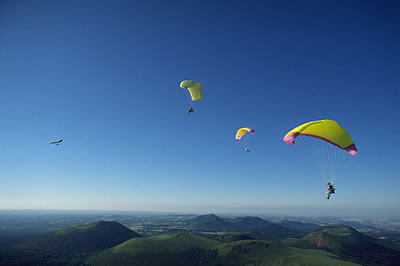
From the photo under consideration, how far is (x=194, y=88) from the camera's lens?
45969 mm

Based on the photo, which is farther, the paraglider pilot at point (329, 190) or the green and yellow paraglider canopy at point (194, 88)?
the green and yellow paraglider canopy at point (194, 88)

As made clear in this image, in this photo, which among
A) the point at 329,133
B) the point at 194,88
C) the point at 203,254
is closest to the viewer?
the point at 329,133

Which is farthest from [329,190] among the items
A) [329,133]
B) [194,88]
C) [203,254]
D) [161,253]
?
[161,253]

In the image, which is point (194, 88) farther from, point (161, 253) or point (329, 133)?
point (161, 253)

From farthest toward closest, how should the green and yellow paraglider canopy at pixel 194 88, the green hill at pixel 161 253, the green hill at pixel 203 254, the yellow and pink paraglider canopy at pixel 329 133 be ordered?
the green hill at pixel 161 253 → the green hill at pixel 203 254 → the green and yellow paraglider canopy at pixel 194 88 → the yellow and pink paraglider canopy at pixel 329 133

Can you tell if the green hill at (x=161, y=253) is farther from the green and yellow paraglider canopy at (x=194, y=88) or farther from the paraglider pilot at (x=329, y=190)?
the paraglider pilot at (x=329, y=190)

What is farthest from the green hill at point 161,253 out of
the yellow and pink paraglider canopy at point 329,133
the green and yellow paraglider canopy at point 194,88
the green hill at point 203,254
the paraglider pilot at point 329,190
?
the yellow and pink paraglider canopy at point 329,133

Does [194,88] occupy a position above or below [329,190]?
above

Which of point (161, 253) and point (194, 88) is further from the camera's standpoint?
point (161, 253)

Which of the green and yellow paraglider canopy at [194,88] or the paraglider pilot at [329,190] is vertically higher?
the green and yellow paraglider canopy at [194,88]

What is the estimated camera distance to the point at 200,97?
1863 inches

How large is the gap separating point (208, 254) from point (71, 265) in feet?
320

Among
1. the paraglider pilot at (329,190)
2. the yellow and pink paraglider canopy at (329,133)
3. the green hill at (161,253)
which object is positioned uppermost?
the yellow and pink paraglider canopy at (329,133)

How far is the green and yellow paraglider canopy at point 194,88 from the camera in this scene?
45.0m
